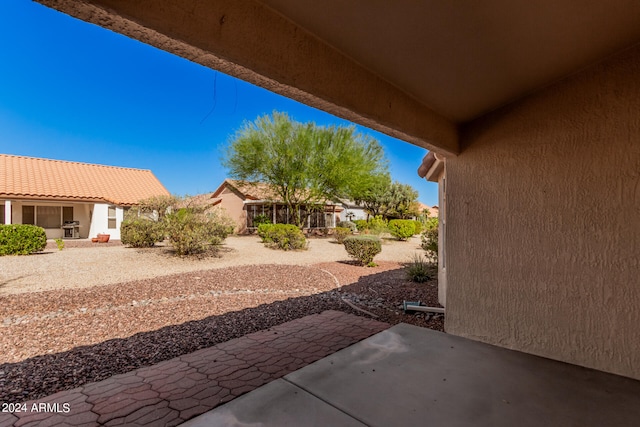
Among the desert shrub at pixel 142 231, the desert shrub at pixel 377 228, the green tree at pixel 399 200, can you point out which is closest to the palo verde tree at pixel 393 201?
the green tree at pixel 399 200

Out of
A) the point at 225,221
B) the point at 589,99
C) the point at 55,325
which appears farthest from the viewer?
the point at 225,221

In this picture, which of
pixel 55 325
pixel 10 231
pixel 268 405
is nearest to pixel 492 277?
pixel 268 405

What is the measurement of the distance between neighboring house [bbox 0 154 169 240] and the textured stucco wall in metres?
20.8

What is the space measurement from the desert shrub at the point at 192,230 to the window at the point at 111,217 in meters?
9.14

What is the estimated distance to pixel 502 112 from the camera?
3.36 metres

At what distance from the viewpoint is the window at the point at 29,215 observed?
17737mm

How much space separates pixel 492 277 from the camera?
337 centimetres

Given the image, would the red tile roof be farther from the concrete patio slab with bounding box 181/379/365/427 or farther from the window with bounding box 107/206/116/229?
the concrete patio slab with bounding box 181/379/365/427

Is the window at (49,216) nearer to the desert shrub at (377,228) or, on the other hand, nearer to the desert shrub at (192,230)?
the desert shrub at (192,230)

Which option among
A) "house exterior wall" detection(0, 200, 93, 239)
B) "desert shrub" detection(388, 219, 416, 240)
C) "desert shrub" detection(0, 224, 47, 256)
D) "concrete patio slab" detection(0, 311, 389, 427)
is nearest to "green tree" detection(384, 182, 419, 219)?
"desert shrub" detection(388, 219, 416, 240)

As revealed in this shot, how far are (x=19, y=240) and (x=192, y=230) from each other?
6953 mm

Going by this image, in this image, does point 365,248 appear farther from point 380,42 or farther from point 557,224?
point 380,42

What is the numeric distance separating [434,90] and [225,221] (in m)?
11.4

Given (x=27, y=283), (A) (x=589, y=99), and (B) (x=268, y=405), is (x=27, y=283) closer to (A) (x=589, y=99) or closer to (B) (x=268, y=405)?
(B) (x=268, y=405)
